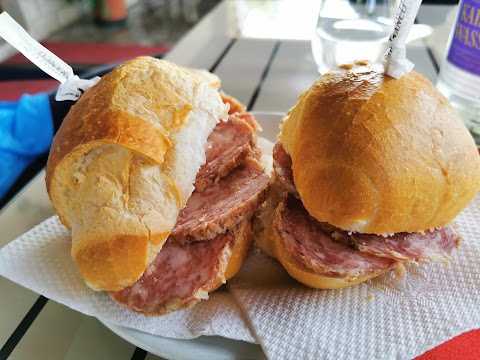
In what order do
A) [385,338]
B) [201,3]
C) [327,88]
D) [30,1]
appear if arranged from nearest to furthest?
[385,338] < [327,88] < [30,1] < [201,3]

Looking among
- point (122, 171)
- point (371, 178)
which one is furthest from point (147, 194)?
point (371, 178)

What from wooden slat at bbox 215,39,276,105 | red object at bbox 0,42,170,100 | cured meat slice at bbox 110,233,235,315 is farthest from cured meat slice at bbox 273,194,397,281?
red object at bbox 0,42,170,100

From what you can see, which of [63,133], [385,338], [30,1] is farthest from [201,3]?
[385,338]

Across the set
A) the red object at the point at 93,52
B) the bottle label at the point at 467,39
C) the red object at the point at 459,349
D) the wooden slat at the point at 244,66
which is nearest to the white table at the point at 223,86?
the wooden slat at the point at 244,66

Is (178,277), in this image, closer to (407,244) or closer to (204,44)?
(407,244)

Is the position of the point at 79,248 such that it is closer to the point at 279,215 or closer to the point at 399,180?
the point at 279,215

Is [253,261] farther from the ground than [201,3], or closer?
farther from the ground
